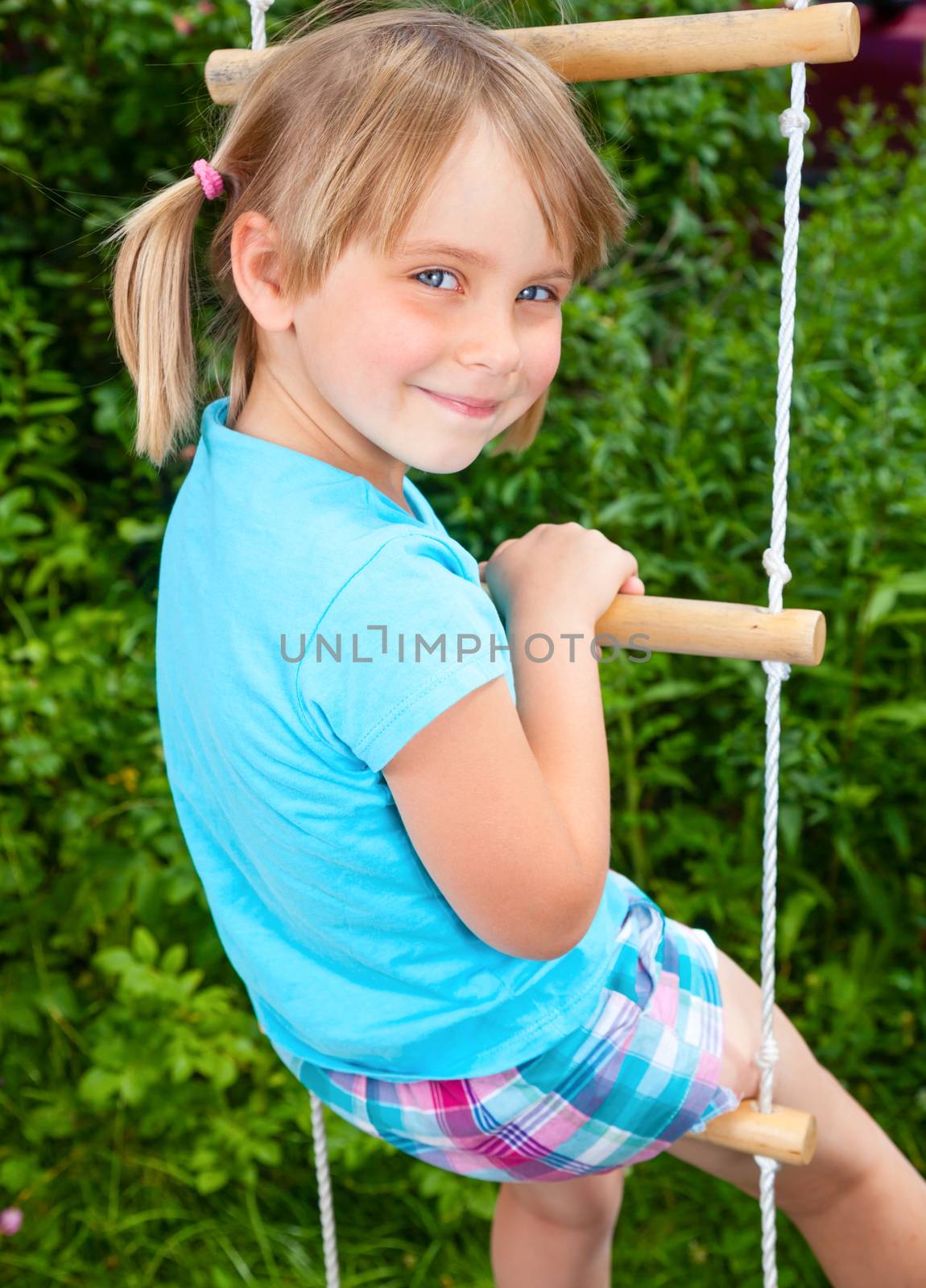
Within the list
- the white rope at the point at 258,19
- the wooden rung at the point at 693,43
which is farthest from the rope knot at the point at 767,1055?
the white rope at the point at 258,19

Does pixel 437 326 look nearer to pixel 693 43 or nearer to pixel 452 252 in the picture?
pixel 452 252

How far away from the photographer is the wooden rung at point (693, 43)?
1.07m

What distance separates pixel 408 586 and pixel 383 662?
0.06 m

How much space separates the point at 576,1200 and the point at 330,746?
2.17 ft

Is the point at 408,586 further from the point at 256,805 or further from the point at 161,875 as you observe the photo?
the point at 161,875

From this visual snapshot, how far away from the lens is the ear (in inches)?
41.7

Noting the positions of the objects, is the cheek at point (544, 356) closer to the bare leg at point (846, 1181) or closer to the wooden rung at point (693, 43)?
the wooden rung at point (693, 43)

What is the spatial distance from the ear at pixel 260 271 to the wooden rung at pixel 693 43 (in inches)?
7.3

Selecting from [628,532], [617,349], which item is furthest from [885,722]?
[617,349]

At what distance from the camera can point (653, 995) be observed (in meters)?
1.18

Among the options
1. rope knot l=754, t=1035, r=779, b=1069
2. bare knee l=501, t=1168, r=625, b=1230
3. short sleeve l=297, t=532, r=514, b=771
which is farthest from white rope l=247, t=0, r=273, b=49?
bare knee l=501, t=1168, r=625, b=1230

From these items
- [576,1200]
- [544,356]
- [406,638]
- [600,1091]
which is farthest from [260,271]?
[576,1200]

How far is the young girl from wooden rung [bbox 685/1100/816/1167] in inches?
1.0

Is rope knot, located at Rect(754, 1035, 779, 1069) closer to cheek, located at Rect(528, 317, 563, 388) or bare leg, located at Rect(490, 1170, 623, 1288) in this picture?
bare leg, located at Rect(490, 1170, 623, 1288)
